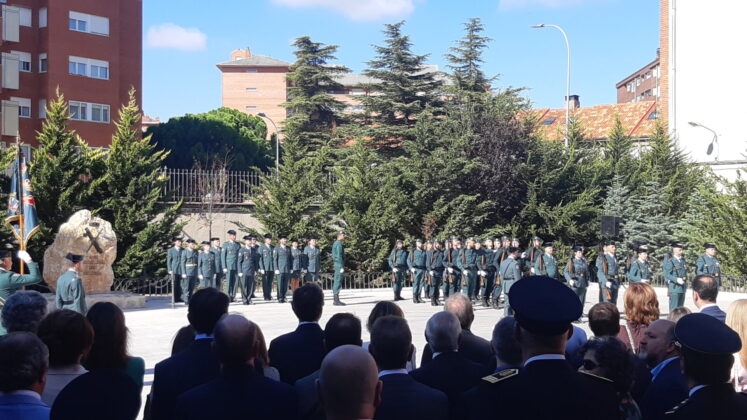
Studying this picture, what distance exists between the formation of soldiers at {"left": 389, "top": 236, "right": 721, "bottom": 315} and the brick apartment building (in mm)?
23698

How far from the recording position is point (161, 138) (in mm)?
51031

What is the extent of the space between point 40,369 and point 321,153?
96.9 feet

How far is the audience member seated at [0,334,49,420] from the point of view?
3582mm

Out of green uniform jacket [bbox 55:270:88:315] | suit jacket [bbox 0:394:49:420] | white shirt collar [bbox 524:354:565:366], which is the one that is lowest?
green uniform jacket [bbox 55:270:88:315]

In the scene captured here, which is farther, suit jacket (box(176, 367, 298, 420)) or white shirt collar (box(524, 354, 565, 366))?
suit jacket (box(176, 367, 298, 420))

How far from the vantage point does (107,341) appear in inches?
176

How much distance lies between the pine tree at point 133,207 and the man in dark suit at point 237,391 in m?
22.7

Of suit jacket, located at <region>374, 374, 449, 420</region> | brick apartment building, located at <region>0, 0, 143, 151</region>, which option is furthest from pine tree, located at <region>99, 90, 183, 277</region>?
suit jacket, located at <region>374, 374, 449, 420</region>

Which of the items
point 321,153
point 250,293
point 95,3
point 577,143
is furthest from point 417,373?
A: point 95,3

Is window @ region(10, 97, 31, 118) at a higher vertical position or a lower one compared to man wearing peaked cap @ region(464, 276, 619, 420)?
higher

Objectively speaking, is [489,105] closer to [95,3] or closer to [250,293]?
[250,293]

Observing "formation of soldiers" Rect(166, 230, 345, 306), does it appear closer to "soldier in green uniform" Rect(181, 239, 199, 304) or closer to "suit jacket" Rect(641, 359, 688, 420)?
"soldier in green uniform" Rect(181, 239, 199, 304)

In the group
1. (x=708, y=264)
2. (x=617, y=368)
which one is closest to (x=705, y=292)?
(x=617, y=368)

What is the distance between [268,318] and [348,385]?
15950 mm
